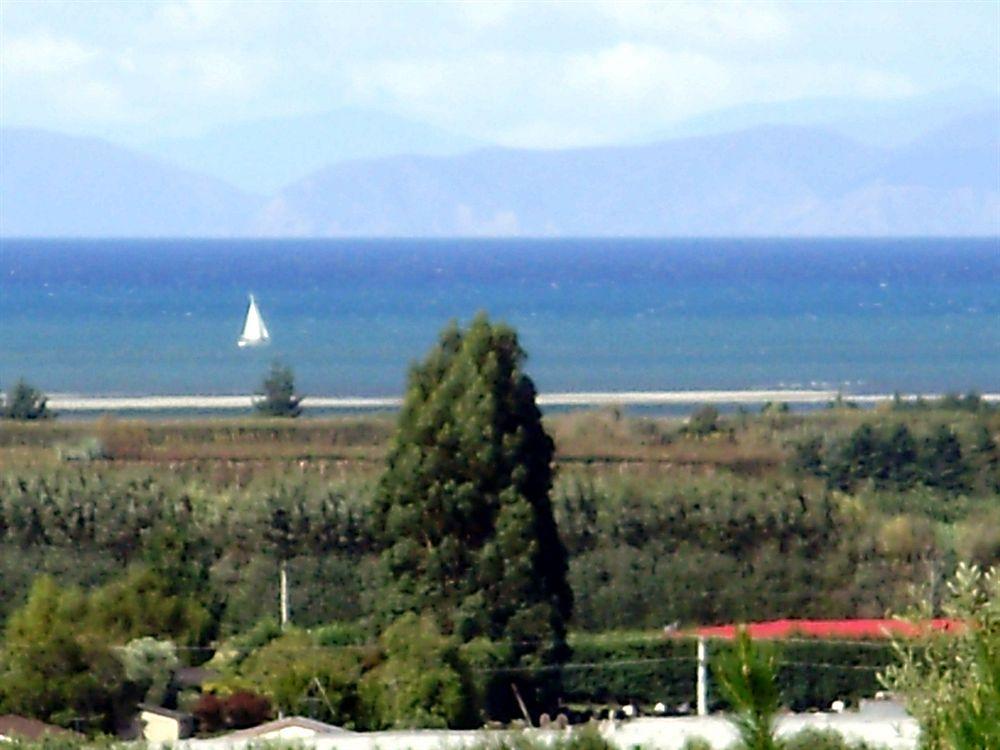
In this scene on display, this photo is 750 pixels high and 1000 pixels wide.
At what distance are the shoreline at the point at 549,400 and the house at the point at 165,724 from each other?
29.3m

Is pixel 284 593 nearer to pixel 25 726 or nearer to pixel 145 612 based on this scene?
pixel 145 612

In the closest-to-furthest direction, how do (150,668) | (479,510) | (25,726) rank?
(25,726), (150,668), (479,510)

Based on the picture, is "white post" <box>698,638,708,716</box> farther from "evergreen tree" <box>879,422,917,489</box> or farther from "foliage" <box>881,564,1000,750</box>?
"evergreen tree" <box>879,422,917,489</box>

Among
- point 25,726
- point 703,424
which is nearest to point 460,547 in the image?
point 25,726

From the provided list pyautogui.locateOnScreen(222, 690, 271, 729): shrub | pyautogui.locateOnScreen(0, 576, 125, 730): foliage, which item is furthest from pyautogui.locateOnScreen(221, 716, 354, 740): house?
pyautogui.locateOnScreen(0, 576, 125, 730): foliage

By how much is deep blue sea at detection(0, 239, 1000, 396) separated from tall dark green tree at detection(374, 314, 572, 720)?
113ft

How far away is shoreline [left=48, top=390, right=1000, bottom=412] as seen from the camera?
45.7 meters

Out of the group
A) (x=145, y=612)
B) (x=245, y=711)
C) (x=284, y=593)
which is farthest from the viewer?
(x=284, y=593)

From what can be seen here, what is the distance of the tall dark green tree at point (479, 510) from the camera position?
1761 centimetres

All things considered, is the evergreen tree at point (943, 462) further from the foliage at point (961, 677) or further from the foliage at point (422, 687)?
the foliage at point (961, 677)

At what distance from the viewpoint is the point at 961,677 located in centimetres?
681

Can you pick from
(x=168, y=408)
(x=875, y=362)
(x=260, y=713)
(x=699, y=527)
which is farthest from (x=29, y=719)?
(x=875, y=362)

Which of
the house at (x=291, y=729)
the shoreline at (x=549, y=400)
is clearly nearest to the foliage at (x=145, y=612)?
the house at (x=291, y=729)

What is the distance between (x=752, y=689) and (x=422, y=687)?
34.9ft
